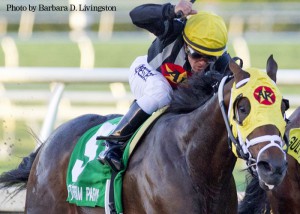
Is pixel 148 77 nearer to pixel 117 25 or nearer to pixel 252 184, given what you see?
pixel 252 184

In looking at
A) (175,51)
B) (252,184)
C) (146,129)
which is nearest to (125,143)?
(146,129)

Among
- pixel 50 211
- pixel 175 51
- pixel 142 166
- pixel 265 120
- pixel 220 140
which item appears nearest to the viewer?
pixel 265 120

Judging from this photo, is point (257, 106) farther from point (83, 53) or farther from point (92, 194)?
point (83, 53)

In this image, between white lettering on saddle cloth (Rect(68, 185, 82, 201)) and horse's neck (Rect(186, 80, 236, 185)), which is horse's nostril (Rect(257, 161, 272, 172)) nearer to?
horse's neck (Rect(186, 80, 236, 185))

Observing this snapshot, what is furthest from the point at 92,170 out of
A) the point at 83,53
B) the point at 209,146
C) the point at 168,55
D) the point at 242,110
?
the point at 83,53

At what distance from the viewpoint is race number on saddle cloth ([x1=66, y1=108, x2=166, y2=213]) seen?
4961 mm

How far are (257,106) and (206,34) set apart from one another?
1053 millimetres

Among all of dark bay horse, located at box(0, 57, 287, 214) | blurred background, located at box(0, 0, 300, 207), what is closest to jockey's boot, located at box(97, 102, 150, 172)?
dark bay horse, located at box(0, 57, 287, 214)

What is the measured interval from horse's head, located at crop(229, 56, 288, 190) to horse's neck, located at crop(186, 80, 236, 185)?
11.2 inches

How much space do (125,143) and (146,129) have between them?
0.21 metres

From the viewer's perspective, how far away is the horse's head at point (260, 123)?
12.8 ft

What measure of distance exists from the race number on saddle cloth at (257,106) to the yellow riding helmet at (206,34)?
83 cm

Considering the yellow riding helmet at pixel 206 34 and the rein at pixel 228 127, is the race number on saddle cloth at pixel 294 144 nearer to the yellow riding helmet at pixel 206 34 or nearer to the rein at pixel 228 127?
the yellow riding helmet at pixel 206 34

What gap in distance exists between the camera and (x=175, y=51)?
5.15 meters
